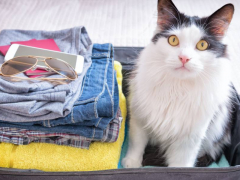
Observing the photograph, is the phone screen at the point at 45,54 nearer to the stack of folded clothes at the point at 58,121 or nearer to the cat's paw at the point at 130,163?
the stack of folded clothes at the point at 58,121

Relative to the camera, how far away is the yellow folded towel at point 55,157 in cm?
74

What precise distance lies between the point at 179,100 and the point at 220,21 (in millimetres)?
251

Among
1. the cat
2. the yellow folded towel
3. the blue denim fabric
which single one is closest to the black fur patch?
the cat

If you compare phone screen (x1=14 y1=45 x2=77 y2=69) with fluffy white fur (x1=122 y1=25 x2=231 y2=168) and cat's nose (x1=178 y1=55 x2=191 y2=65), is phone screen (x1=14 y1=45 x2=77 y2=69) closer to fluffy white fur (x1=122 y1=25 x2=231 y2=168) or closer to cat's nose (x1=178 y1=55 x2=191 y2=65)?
fluffy white fur (x1=122 y1=25 x2=231 y2=168)

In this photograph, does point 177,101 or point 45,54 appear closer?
point 177,101

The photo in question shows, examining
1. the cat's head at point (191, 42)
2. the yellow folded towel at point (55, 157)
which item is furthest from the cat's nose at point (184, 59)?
the yellow folded towel at point (55, 157)

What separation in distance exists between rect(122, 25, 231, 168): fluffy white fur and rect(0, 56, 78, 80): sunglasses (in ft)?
0.77

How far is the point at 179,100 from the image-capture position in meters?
0.78

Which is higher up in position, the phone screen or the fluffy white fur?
the phone screen

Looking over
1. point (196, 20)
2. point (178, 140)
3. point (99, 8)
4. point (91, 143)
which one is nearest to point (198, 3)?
point (99, 8)

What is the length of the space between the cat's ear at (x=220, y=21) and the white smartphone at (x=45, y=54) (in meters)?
0.43

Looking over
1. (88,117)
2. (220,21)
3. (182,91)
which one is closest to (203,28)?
(220,21)

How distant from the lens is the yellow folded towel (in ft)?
2.43

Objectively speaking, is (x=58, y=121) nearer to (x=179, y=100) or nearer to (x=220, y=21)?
(x=179, y=100)
